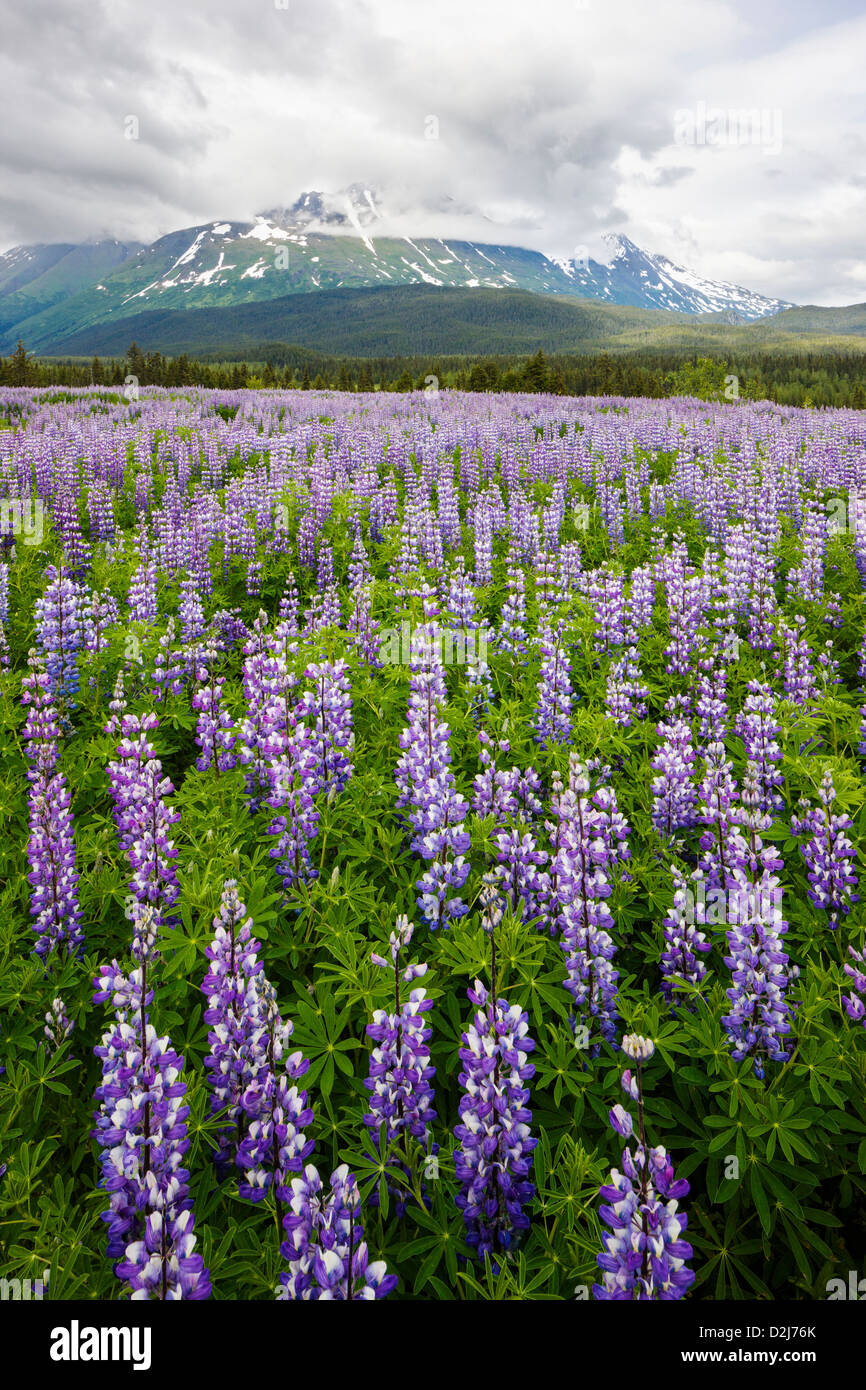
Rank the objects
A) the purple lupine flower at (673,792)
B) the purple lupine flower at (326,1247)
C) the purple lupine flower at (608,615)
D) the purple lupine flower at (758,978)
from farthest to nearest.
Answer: the purple lupine flower at (608,615) → the purple lupine flower at (673,792) → the purple lupine flower at (758,978) → the purple lupine flower at (326,1247)

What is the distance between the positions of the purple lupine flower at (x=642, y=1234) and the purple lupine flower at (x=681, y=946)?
131cm

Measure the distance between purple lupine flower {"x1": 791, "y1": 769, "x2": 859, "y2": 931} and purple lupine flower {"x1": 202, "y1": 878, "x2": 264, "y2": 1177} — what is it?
2900 mm

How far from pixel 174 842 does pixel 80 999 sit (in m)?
1.04

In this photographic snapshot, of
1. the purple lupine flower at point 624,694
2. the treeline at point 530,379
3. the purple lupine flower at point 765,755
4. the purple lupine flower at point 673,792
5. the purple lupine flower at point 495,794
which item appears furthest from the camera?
the treeline at point 530,379

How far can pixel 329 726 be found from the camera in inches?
182

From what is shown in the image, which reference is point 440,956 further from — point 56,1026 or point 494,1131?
point 56,1026

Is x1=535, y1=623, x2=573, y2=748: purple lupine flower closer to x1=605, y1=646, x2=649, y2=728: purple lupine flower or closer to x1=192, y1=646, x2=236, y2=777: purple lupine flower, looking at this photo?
x1=605, y1=646, x2=649, y2=728: purple lupine flower

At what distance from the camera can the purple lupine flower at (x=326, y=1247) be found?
178 centimetres

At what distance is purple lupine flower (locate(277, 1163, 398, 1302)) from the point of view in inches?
70.0

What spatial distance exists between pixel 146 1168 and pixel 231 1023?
498 millimetres

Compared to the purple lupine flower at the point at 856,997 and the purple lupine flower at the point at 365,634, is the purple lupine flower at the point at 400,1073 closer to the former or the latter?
the purple lupine flower at the point at 856,997

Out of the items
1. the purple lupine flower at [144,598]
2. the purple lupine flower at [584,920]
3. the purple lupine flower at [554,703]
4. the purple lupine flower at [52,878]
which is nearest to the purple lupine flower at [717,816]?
the purple lupine flower at [584,920]
